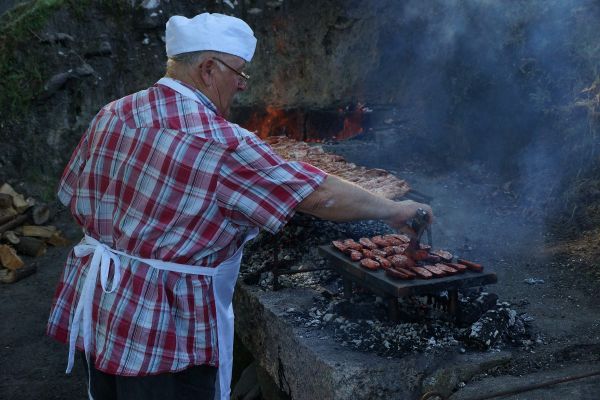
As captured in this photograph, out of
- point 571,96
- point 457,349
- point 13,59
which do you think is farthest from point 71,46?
point 457,349

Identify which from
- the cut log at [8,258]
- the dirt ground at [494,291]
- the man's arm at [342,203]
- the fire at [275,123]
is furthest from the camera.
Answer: the fire at [275,123]

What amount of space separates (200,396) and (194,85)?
1.51m

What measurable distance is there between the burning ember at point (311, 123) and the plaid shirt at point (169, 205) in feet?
22.4

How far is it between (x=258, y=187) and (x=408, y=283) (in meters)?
1.26

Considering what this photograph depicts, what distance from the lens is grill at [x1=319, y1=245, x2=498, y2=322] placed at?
11.2 feet

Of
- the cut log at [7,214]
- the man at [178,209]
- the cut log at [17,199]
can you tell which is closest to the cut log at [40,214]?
the cut log at [17,199]

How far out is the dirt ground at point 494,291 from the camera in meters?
3.74

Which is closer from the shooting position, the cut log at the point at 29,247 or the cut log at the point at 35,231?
the cut log at the point at 29,247

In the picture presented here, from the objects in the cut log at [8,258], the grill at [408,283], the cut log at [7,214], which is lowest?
the cut log at [8,258]

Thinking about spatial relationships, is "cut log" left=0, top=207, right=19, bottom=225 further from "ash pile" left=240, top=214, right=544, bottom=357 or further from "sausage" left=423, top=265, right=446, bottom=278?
"sausage" left=423, top=265, right=446, bottom=278

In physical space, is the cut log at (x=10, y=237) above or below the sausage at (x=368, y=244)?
below

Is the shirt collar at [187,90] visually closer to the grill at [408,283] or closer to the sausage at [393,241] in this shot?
the grill at [408,283]

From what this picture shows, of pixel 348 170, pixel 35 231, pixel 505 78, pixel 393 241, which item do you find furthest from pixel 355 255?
pixel 35 231

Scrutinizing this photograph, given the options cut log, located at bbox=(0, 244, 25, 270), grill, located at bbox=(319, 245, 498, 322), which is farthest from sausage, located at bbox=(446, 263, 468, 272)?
cut log, located at bbox=(0, 244, 25, 270)
